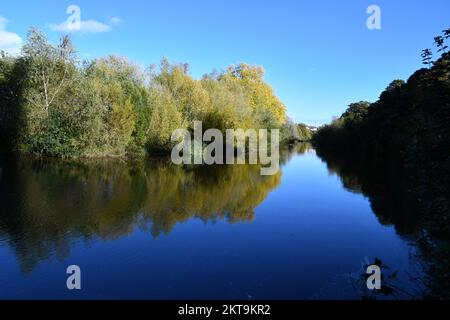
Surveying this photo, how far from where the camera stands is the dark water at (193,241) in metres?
6.47

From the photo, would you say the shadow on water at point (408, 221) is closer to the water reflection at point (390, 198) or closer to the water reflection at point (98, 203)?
the water reflection at point (390, 198)

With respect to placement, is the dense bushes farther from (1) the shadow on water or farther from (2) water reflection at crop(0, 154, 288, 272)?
(1) the shadow on water

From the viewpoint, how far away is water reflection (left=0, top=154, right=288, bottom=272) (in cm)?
891

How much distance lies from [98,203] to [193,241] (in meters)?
5.00

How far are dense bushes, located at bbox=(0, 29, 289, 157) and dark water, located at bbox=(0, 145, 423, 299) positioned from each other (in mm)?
10582

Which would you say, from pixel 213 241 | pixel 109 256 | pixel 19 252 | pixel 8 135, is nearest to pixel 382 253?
pixel 213 241

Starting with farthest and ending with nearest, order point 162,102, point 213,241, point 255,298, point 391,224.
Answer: point 162,102
point 391,224
point 213,241
point 255,298

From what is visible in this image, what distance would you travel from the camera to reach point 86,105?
27.6 meters

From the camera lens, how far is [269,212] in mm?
13320

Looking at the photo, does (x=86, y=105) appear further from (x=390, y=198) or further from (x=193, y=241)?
(x=390, y=198)

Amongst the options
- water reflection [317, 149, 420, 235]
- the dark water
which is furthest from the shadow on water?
the dark water

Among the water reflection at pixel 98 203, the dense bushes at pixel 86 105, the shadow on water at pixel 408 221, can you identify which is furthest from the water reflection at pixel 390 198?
the dense bushes at pixel 86 105
